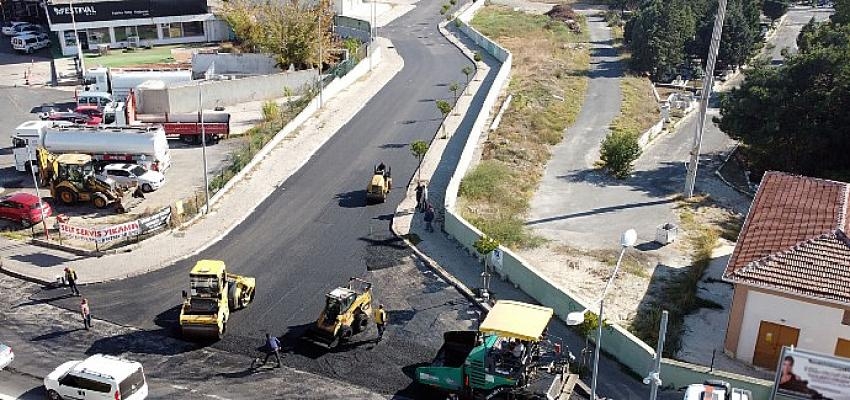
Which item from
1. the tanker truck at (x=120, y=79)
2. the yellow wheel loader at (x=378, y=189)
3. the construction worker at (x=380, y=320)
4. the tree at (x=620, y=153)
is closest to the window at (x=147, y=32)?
the tanker truck at (x=120, y=79)

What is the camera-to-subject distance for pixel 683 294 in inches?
1156

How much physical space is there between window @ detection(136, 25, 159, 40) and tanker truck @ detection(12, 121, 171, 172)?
109ft

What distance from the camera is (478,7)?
95875 millimetres

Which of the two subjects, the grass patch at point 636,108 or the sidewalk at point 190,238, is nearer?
the sidewalk at point 190,238

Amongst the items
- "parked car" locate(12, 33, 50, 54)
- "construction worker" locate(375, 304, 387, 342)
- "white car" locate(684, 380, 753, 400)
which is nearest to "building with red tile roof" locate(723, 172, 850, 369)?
"white car" locate(684, 380, 753, 400)

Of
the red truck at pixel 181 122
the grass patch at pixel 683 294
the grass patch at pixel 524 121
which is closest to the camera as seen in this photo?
the grass patch at pixel 683 294

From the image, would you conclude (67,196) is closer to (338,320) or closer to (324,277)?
(324,277)

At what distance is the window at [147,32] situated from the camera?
69750mm

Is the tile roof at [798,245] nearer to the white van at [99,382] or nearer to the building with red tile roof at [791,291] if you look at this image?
the building with red tile roof at [791,291]

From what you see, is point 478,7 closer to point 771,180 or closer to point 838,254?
point 771,180

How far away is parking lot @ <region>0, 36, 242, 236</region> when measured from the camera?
3588 centimetres

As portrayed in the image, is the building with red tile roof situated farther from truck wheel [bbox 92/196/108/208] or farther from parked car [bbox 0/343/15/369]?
truck wheel [bbox 92/196/108/208]

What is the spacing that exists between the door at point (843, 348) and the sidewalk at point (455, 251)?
5612mm

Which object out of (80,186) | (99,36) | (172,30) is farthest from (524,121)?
(99,36)
